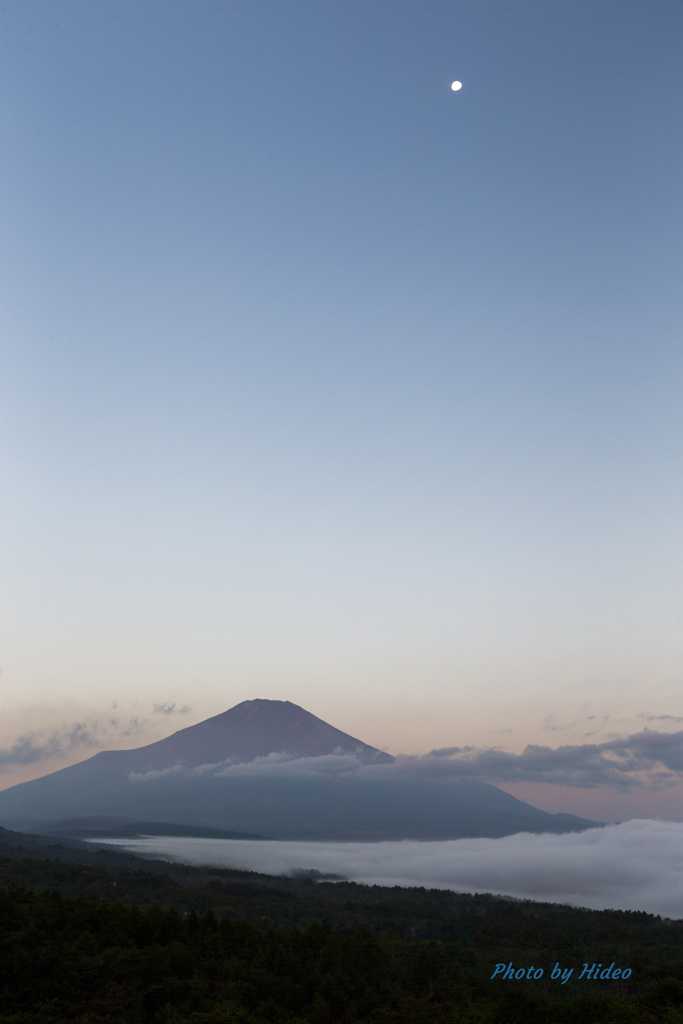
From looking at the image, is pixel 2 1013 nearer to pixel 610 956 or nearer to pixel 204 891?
pixel 610 956

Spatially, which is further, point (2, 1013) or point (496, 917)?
point (496, 917)

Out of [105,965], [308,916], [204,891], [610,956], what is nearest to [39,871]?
[204,891]

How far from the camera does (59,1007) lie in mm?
43781

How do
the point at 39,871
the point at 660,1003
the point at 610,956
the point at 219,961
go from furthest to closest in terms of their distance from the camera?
the point at 39,871, the point at 610,956, the point at 219,961, the point at 660,1003

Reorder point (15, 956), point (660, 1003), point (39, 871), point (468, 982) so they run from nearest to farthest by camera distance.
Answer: point (15, 956)
point (660, 1003)
point (468, 982)
point (39, 871)

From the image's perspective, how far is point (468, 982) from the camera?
8469 cm

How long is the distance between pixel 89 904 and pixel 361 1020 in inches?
1286

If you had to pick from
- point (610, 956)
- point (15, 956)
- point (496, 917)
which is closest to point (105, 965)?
point (15, 956)

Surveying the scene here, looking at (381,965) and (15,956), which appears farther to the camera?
(381,965)

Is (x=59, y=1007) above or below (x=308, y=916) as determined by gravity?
above

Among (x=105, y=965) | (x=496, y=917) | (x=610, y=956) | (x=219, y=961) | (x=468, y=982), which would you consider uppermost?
(x=105, y=965)

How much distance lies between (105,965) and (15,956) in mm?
6928

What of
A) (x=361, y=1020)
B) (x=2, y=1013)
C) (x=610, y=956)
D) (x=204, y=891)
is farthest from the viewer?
(x=204, y=891)

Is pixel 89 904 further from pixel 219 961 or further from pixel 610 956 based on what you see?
pixel 610 956
